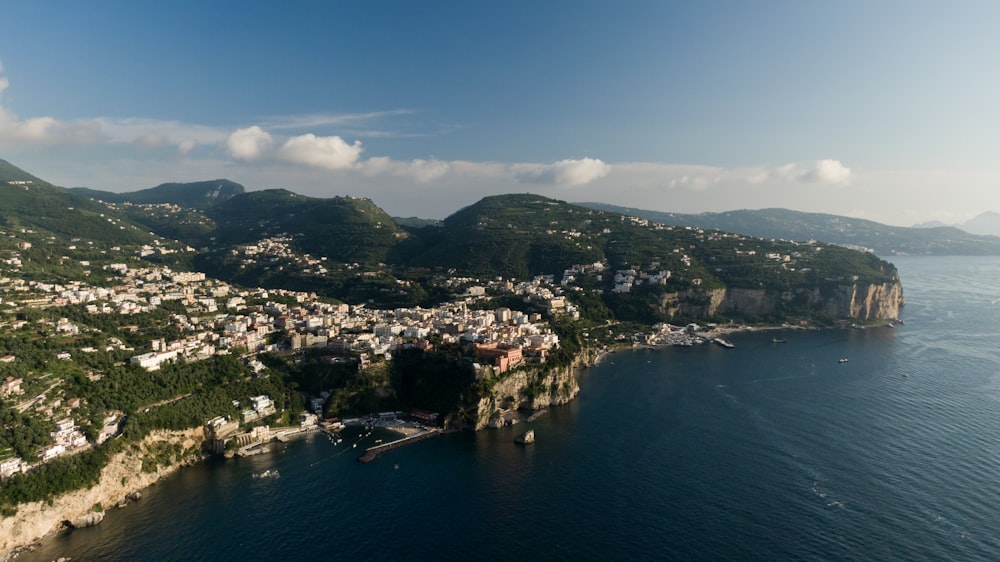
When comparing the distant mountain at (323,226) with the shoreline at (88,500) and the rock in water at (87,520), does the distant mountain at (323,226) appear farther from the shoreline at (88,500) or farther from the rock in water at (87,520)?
the rock in water at (87,520)

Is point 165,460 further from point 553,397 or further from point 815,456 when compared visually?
point 815,456

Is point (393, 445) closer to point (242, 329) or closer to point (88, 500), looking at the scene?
point (88, 500)

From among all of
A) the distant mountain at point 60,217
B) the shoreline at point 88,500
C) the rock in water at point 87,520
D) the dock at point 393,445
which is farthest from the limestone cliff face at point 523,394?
the distant mountain at point 60,217

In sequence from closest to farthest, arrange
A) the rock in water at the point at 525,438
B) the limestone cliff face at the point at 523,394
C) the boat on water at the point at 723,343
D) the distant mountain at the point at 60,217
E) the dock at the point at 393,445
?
the dock at the point at 393,445 → the rock in water at the point at 525,438 → the limestone cliff face at the point at 523,394 → the boat on water at the point at 723,343 → the distant mountain at the point at 60,217

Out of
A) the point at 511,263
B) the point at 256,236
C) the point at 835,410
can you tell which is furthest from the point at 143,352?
the point at 256,236

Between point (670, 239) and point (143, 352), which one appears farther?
point (670, 239)

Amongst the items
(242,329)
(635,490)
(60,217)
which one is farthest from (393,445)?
(60,217)

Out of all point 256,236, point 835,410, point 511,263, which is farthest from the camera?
point 256,236
